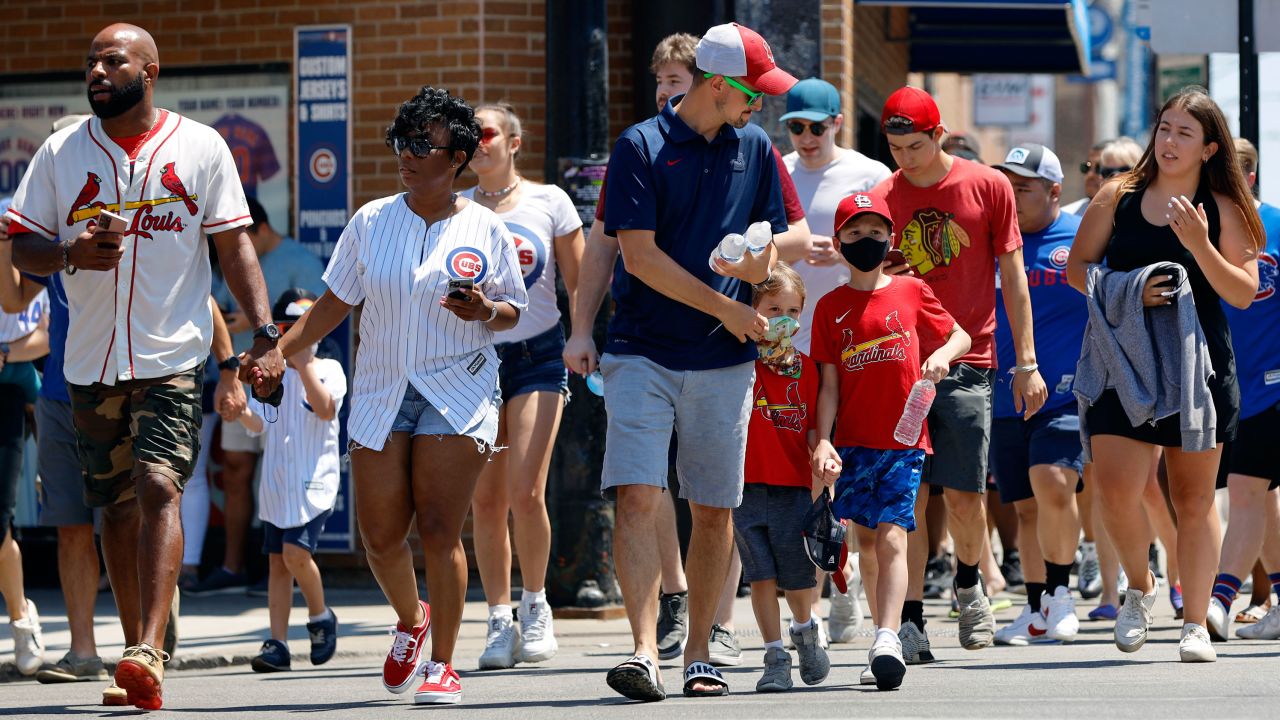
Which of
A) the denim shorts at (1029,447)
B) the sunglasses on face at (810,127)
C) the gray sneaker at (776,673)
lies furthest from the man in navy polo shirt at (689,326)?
the denim shorts at (1029,447)

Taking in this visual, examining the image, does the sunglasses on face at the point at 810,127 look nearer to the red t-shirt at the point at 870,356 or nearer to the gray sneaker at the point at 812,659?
the red t-shirt at the point at 870,356

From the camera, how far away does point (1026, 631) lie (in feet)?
29.3

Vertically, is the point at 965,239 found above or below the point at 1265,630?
above

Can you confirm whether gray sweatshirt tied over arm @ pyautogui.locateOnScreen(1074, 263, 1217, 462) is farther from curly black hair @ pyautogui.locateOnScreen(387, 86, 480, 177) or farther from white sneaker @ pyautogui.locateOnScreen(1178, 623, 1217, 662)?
curly black hair @ pyautogui.locateOnScreen(387, 86, 480, 177)

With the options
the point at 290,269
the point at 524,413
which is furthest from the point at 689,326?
the point at 290,269

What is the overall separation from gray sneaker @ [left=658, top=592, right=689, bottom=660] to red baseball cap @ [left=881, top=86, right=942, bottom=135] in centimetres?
212

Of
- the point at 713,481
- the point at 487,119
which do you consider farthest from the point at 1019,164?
the point at 713,481

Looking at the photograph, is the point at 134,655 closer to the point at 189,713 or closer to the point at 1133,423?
the point at 189,713

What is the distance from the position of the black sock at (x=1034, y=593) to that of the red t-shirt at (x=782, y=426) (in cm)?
220

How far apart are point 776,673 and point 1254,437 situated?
2995mm

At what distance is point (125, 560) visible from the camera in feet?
23.5

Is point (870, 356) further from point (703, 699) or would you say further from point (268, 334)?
point (268, 334)

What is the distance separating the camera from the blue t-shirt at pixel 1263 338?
8820 mm

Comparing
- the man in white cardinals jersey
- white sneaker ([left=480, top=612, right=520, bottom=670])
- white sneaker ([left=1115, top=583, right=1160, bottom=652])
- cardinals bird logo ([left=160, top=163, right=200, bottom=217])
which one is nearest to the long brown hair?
white sneaker ([left=1115, top=583, right=1160, bottom=652])
